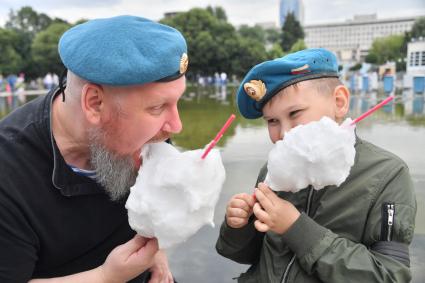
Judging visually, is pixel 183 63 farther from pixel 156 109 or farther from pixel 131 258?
pixel 131 258

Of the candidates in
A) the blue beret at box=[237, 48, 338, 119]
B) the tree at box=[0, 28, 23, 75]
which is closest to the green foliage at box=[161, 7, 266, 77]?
the tree at box=[0, 28, 23, 75]

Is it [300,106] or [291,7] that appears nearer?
[300,106]

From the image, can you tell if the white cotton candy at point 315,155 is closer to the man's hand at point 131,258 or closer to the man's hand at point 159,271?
the man's hand at point 131,258

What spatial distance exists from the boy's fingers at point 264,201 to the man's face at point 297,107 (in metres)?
0.33

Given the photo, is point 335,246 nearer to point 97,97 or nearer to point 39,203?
point 97,97

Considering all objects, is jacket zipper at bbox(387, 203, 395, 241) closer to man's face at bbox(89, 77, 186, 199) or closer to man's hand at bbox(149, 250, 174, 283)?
man's face at bbox(89, 77, 186, 199)

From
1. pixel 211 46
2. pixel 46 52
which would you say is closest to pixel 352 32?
pixel 211 46

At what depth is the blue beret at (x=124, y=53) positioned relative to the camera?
1.70m

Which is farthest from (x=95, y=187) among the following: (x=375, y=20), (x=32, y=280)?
(x=375, y=20)

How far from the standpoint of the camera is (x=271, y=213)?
1814mm

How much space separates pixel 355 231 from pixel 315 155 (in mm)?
499

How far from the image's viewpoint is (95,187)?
83.7 inches

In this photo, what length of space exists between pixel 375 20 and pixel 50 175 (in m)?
161

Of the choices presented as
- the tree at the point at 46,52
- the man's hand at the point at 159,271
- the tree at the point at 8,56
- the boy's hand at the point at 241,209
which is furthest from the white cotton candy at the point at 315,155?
the tree at the point at 8,56
